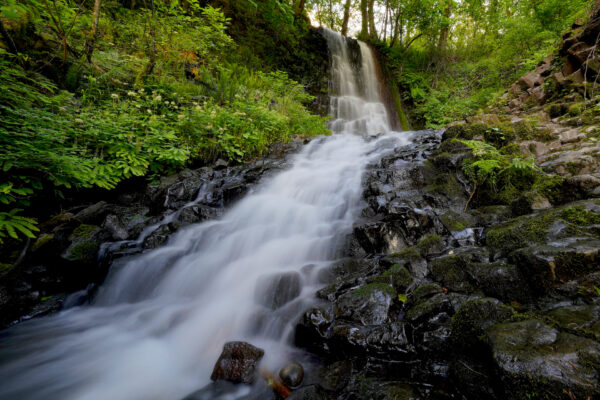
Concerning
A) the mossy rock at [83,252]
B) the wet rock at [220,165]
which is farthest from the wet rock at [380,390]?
the wet rock at [220,165]

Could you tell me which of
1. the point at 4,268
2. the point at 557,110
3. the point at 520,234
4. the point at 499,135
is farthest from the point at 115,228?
the point at 557,110

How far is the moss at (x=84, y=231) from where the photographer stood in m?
3.73

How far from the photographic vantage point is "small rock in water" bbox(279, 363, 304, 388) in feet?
6.33

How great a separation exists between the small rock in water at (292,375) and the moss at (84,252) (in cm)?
328

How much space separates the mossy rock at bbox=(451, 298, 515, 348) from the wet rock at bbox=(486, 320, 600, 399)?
186mm

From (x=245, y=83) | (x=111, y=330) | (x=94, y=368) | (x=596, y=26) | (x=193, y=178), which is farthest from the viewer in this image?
(x=245, y=83)

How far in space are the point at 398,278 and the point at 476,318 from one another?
797 millimetres

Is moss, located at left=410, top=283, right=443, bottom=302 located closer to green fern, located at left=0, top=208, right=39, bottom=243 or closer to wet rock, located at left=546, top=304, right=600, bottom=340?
wet rock, located at left=546, top=304, right=600, bottom=340

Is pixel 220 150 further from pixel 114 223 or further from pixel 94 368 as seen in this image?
pixel 94 368

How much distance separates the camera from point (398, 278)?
250 cm

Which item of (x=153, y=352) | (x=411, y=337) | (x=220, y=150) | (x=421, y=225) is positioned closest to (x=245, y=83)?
(x=220, y=150)

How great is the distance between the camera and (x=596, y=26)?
5.68m

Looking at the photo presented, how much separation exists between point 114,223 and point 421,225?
4740mm

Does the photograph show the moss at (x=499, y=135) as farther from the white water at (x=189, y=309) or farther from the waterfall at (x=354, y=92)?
the waterfall at (x=354, y=92)
